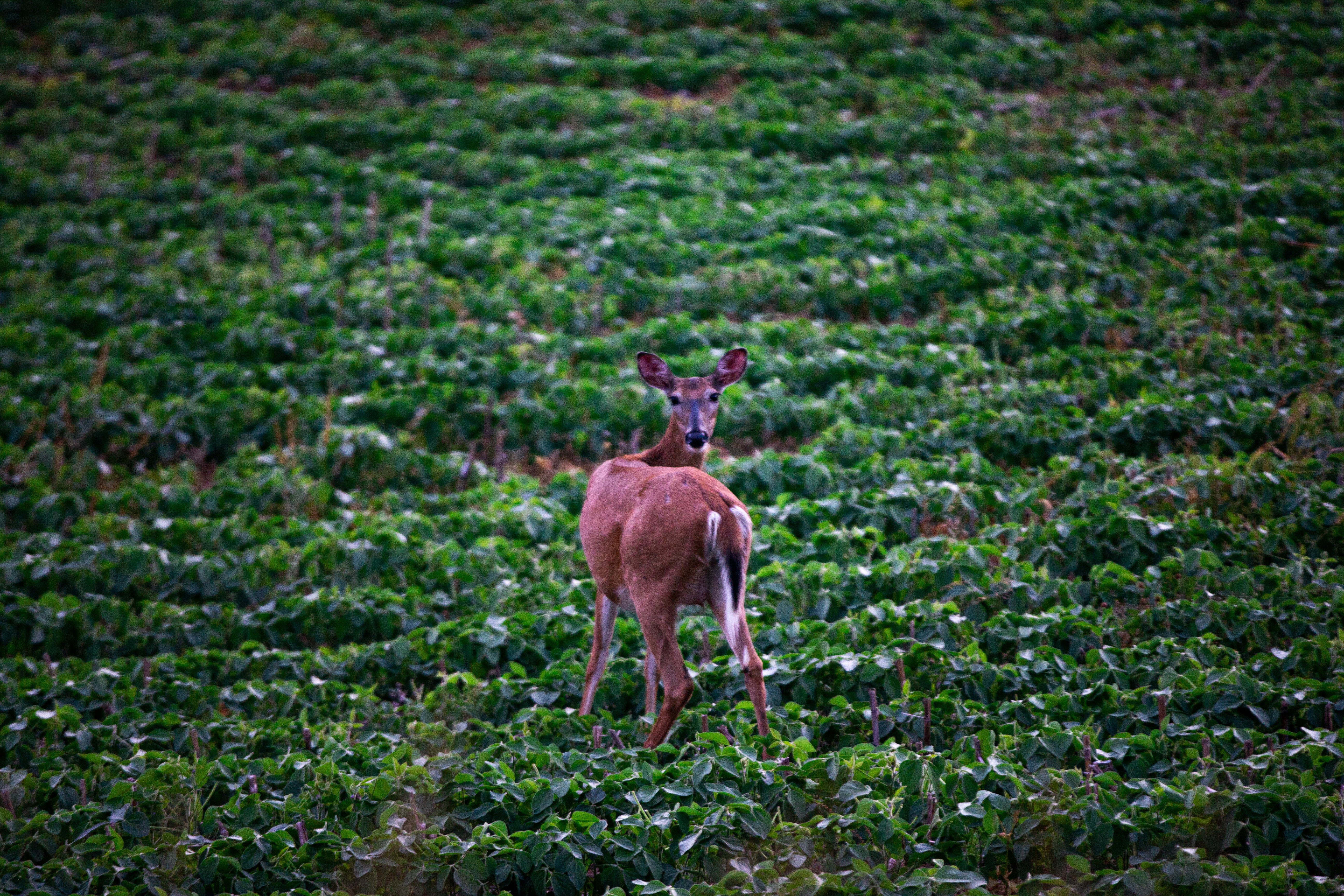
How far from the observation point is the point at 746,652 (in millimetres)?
5883

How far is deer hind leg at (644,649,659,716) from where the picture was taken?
6488mm

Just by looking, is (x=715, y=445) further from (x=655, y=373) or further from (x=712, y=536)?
(x=712, y=536)

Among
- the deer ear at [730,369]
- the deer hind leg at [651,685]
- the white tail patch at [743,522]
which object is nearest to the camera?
the white tail patch at [743,522]

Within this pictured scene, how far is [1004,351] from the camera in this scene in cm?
1055

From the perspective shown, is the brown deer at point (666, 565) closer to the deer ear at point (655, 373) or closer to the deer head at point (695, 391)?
the deer head at point (695, 391)

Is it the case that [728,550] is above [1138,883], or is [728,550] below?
above

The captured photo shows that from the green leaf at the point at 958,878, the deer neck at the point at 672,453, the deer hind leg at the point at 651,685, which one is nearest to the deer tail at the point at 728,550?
the deer hind leg at the point at 651,685

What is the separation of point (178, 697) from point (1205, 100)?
13674 mm

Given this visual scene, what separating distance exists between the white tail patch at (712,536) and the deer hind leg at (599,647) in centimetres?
83

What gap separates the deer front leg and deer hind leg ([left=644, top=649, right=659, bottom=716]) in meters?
0.61

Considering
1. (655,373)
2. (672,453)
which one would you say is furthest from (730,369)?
(672,453)

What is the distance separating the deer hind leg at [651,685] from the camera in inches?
255

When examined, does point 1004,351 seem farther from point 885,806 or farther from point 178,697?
point 178,697

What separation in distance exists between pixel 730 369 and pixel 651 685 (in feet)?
7.42
